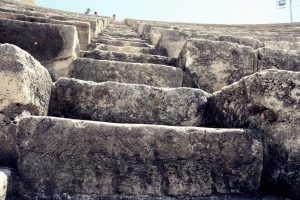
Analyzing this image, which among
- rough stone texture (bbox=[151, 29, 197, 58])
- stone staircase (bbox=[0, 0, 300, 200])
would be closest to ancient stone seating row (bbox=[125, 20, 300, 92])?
stone staircase (bbox=[0, 0, 300, 200])

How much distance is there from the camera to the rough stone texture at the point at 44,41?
8.98ft

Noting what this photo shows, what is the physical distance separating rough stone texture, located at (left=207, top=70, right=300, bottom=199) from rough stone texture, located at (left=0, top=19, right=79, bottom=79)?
1416mm

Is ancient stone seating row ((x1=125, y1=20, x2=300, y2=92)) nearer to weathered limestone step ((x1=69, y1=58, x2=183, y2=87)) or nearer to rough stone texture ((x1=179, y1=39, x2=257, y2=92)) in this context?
rough stone texture ((x1=179, y1=39, x2=257, y2=92))

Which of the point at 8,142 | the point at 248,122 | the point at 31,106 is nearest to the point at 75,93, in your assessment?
the point at 31,106

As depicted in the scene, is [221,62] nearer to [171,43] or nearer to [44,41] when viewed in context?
[171,43]

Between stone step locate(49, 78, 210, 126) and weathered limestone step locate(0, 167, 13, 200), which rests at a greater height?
stone step locate(49, 78, 210, 126)

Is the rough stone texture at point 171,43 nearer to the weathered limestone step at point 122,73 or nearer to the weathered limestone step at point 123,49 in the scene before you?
the weathered limestone step at point 123,49

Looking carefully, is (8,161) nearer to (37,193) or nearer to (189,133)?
(37,193)

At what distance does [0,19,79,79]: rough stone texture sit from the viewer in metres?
2.74

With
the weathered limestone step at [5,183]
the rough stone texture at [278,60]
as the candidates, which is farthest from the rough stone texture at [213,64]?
the weathered limestone step at [5,183]

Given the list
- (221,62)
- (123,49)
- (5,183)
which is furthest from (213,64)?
(5,183)

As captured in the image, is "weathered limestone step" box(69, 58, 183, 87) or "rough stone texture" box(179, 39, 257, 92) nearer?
"weathered limestone step" box(69, 58, 183, 87)

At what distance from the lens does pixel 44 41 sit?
277cm

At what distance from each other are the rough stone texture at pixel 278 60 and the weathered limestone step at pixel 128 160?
1.46m
